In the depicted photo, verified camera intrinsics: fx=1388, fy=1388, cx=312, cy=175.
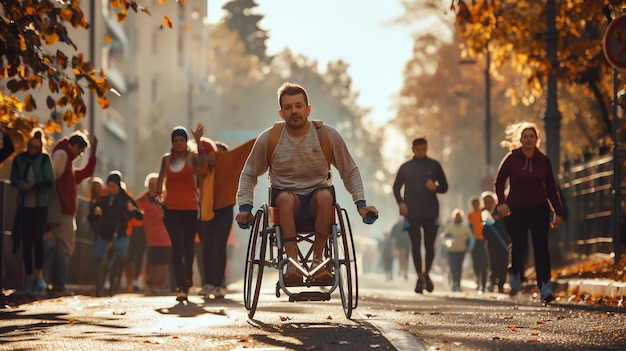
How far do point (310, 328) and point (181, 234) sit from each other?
539 cm

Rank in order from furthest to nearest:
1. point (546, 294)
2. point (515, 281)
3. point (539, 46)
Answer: point (539, 46), point (515, 281), point (546, 294)

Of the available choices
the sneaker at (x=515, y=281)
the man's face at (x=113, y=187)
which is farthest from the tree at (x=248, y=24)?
the sneaker at (x=515, y=281)

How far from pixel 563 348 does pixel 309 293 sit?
2397 millimetres

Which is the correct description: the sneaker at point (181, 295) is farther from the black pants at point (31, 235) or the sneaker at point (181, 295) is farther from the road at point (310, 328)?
the black pants at point (31, 235)

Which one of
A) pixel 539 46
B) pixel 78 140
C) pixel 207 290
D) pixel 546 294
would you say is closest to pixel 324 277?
pixel 546 294

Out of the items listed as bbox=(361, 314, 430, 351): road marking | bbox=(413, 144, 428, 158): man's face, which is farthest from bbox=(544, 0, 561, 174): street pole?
bbox=(361, 314, 430, 351): road marking

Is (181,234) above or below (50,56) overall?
below

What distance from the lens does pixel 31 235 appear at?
52.5 feet

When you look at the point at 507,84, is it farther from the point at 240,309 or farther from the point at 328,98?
the point at 328,98

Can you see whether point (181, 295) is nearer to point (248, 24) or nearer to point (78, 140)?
point (78, 140)

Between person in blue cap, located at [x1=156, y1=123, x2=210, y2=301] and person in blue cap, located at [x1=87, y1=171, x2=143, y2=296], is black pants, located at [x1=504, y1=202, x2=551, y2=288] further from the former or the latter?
person in blue cap, located at [x1=87, y1=171, x2=143, y2=296]

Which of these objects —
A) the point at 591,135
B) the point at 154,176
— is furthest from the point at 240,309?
the point at 591,135

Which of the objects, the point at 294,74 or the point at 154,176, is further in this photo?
the point at 294,74

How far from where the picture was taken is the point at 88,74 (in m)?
11.4
